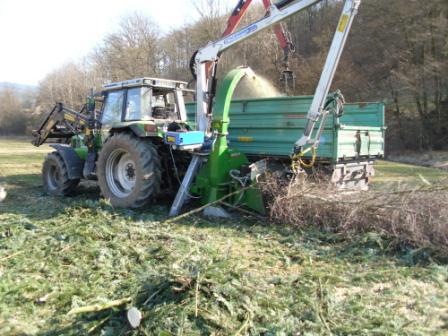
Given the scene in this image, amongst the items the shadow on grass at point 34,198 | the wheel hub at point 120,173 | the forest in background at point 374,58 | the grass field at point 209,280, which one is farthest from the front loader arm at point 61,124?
the forest in background at point 374,58

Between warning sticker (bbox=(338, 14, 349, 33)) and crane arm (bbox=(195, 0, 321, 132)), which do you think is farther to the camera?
crane arm (bbox=(195, 0, 321, 132))

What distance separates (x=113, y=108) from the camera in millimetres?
7539

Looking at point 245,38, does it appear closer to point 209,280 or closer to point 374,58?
point 209,280

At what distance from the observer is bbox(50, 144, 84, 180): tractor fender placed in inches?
310

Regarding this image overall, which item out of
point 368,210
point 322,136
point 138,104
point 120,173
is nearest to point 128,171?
point 120,173

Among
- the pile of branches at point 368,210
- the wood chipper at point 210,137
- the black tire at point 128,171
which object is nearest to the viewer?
the pile of branches at point 368,210

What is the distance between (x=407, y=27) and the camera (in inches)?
871

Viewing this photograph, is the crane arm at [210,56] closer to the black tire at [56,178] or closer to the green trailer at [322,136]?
the green trailer at [322,136]

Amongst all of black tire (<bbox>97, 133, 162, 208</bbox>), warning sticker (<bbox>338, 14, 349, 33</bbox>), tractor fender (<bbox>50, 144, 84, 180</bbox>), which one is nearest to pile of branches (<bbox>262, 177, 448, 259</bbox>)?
black tire (<bbox>97, 133, 162, 208</bbox>)

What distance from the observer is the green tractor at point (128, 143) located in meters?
6.45

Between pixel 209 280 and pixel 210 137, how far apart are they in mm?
3643

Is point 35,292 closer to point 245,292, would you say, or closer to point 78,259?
point 78,259

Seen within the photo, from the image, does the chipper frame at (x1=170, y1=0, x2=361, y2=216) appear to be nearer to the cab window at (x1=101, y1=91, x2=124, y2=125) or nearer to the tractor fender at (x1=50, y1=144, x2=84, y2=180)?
the cab window at (x1=101, y1=91, x2=124, y2=125)

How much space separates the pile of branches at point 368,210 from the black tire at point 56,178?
4125 millimetres
